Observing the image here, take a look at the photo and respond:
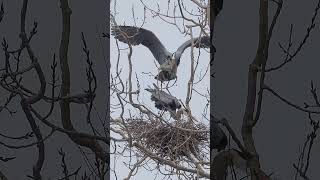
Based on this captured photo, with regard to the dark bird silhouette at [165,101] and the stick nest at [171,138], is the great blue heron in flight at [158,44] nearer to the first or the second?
the dark bird silhouette at [165,101]

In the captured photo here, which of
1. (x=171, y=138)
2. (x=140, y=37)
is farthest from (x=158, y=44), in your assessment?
(x=171, y=138)

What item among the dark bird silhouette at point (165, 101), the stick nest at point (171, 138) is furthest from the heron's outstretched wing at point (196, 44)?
the stick nest at point (171, 138)

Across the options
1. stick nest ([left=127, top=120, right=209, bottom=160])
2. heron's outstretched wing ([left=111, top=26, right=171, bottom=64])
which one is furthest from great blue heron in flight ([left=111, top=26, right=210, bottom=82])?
stick nest ([left=127, top=120, right=209, bottom=160])

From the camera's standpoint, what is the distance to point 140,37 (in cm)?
202

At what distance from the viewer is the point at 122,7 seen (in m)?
1.92

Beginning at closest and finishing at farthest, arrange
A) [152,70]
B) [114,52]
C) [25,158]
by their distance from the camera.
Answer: [25,158]
[114,52]
[152,70]

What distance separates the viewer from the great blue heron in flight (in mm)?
1979

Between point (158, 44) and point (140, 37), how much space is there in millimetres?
68

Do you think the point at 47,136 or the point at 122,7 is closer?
the point at 47,136

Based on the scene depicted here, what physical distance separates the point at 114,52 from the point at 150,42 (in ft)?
0.48

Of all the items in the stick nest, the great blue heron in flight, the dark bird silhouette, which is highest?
the great blue heron in flight

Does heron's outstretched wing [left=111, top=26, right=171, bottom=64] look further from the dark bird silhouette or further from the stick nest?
the stick nest

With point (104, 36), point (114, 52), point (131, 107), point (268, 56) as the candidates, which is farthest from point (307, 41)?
point (131, 107)

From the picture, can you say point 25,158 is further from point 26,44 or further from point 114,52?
point 114,52
